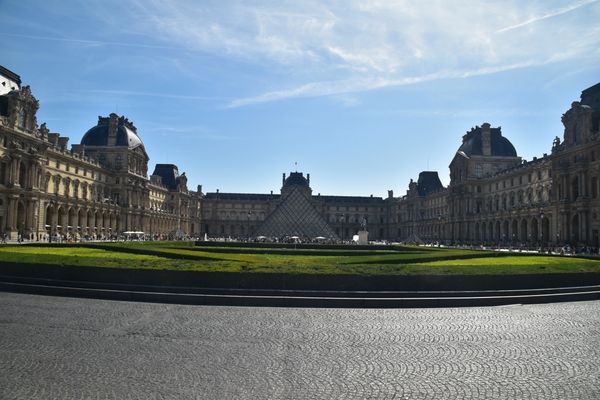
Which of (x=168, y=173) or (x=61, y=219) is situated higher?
(x=168, y=173)

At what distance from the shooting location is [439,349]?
7750 mm

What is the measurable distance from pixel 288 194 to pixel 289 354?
57.2m

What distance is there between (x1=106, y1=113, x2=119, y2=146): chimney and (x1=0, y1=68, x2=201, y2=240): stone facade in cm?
13

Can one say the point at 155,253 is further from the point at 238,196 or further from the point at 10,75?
the point at 238,196

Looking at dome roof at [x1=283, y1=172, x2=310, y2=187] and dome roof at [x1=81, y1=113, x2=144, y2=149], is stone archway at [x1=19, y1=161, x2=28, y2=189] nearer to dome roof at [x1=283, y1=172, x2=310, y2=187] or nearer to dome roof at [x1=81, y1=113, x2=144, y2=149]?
dome roof at [x1=81, y1=113, x2=144, y2=149]

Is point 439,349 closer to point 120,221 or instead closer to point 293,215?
point 293,215

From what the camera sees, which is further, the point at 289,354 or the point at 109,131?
the point at 109,131

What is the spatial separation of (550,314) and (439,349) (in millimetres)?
5068

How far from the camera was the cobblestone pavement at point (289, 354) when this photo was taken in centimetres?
571

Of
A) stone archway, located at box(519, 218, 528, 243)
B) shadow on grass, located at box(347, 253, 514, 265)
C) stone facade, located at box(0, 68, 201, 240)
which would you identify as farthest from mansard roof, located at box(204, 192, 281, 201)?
shadow on grass, located at box(347, 253, 514, 265)

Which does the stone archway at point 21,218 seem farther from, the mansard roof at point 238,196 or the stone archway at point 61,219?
the mansard roof at point 238,196

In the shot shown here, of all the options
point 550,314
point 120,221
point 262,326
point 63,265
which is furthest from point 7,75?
point 550,314

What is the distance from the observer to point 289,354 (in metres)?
7.26

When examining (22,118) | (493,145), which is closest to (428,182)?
(493,145)
